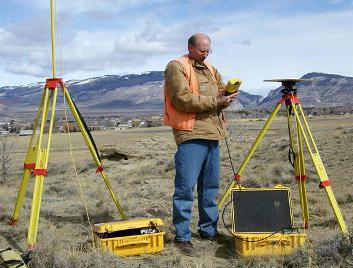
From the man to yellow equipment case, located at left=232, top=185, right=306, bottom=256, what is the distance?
1.60ft

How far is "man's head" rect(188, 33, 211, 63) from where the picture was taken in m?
5.25

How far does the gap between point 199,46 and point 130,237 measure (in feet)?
6.46

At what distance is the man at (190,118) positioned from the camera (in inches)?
203

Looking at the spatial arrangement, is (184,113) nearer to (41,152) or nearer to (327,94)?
(41,152)

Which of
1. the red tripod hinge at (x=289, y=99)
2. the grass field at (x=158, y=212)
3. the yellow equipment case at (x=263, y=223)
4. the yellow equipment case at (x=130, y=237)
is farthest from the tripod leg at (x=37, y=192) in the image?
the red tripod hinge at (x=289, y=99)

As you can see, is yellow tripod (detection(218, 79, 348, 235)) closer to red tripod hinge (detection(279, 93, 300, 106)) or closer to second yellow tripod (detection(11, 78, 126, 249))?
red tripod hinge (detection(279, 93, 300, 106))

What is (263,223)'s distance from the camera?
527cm

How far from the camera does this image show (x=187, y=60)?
17.5 ft

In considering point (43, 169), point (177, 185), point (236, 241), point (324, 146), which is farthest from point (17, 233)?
point (324, 146)

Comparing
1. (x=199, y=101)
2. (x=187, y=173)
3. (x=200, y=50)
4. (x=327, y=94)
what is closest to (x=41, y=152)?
(x=187, y=173)

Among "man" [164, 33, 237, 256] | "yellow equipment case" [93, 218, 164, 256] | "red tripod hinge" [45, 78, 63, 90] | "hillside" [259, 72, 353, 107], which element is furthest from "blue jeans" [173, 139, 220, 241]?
"hillside" [259, 72, 353, 107]

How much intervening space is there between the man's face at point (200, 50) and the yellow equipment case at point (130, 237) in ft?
5.53

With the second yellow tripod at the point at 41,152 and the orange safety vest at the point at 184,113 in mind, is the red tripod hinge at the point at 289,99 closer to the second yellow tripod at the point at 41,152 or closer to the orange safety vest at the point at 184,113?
the orange safety vest at the point at 184,113

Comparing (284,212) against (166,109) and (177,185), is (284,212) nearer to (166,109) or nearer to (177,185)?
(177,185)
